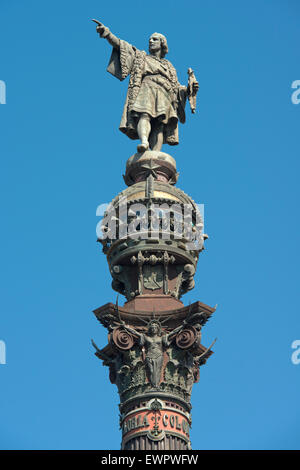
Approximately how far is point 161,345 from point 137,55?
1314 cm

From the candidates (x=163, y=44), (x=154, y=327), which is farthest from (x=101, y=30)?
(x=154, y=327)

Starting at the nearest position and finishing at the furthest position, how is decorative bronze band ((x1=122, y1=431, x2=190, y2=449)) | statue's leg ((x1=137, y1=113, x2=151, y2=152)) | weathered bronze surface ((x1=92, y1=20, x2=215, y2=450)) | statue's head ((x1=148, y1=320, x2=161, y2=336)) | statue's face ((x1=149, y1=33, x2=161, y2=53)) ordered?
decorative bronze band ((x1=122, y1=431, x2=190, y2=449)) < weathered bronze surface ((x1=92, y1=20, x2=215, y2=450)) < statue's head ((x1=148, y1=320, x2=161, y2=336)) < statue's leg ((x1=137, y1=113, x2=151, y2=152)) < statue's face ((x1=149, y1=33, x2=161, y2=53))

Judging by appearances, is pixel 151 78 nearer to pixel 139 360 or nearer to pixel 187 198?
pixel 187 198

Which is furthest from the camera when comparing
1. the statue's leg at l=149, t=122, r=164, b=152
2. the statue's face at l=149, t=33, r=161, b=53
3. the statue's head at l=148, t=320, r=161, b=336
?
the statue's face at l=149, t=33, r=161, b=53

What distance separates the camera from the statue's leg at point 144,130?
45.1 metres

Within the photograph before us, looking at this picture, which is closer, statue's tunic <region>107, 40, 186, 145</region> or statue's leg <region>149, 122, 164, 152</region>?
statue's tunic <region>107, 40, 186, 145</region>

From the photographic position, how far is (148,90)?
153 feet

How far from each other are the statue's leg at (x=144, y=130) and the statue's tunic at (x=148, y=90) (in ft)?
0.76

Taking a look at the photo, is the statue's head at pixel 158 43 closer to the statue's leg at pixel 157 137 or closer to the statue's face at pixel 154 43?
the statue's face at pixel 154 43

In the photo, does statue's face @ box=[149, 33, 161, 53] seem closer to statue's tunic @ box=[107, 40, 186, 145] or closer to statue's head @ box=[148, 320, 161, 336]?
statue's tunic @ box=[107, 40, 186, 145]

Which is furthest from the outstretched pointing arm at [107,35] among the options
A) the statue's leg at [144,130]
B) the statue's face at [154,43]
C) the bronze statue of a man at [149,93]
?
the statue's leg at [144,130]

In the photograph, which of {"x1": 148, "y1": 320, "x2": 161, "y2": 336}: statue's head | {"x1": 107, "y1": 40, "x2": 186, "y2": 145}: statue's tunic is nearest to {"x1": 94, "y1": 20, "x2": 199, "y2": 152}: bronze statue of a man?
{"x1": 107, "y1": 40, "x2": 186, "y2": 145}: statue's tunic

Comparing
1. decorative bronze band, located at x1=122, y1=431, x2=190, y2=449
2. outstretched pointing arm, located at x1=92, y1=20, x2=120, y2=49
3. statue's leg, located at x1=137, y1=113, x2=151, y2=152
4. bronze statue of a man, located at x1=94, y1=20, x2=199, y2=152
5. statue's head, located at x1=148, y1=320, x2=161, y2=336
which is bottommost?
decorative bronze band, located at x1=122, y1=431, x2=190, y2=449

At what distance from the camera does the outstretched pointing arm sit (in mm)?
46344
